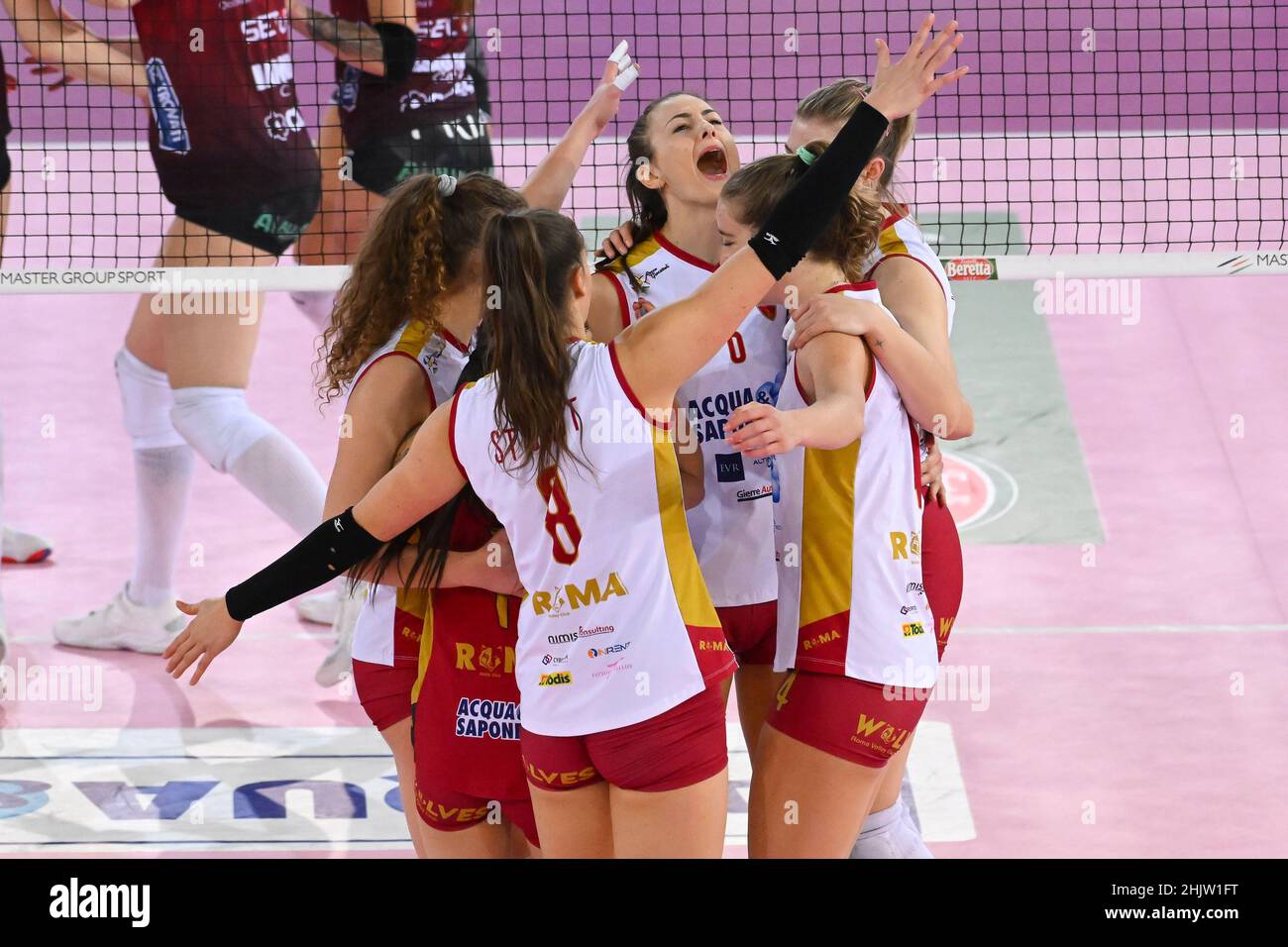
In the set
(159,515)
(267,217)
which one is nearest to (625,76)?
(267,217)

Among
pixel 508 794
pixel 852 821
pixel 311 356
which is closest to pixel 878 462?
pixel 852 821

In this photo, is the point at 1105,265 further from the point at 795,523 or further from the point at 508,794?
the point at 508,794

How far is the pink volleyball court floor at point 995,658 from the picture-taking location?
501cm

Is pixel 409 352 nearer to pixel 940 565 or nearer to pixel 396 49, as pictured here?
pixel 940 565

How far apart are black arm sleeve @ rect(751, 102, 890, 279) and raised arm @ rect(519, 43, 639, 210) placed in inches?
51.6

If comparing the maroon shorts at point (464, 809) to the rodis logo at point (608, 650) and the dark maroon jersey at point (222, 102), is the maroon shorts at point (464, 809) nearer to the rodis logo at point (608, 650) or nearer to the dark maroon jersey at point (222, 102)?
the rodis logo at point (608, 650)

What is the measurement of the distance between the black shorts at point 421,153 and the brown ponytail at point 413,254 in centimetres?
308

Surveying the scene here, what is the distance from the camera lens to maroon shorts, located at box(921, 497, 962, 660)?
3789mm

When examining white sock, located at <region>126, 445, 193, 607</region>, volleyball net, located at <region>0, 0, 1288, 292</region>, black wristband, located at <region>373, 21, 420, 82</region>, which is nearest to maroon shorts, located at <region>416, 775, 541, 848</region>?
white sock, located at <region>126, 445, 193, 607</region>

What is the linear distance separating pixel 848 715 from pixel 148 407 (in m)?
3.69

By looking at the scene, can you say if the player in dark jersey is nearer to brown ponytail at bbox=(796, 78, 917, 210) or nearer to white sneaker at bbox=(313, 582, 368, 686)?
white sneaker at bbox=(313, 582, 368, 686)

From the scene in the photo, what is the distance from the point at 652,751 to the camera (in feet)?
10.2

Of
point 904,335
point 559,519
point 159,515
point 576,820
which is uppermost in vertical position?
point 904,335

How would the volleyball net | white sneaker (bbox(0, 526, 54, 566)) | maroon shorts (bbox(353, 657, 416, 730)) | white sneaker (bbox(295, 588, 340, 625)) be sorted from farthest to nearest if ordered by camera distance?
the volleyball net
white sneaker (bbox(0, 526, 54, 566))
white sneaker (bbox(295, 588, 340, 625))
maroon shorts (bbox(353, 657, 416, 730))
